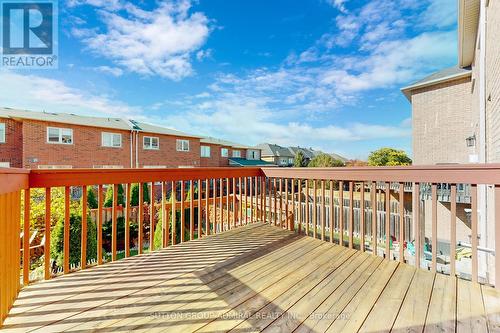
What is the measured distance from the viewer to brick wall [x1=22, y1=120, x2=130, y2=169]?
11.7 metres

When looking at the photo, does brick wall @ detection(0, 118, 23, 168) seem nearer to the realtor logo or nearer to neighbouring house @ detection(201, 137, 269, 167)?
the realtor logo

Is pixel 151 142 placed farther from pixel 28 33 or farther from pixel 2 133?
pixel 28 33

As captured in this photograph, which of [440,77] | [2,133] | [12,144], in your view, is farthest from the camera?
[12,144]

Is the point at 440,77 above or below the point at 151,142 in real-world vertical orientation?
above

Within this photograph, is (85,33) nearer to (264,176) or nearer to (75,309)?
(264,176)

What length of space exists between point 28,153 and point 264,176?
555 inches

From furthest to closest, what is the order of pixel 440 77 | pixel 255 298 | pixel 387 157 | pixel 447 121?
pixel 387 157
pixel 447 121
pixel 440 77
pixel 255 298

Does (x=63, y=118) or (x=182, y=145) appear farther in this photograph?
(x=182, y=145)

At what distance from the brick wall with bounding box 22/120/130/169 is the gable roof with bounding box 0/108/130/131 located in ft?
0.85

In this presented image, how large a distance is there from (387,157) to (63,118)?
83.5ft

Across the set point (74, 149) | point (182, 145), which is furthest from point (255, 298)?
point (182, 145)

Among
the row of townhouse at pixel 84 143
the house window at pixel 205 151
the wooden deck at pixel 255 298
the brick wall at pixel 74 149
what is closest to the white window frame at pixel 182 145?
the row of townhouse at pixel 84 143

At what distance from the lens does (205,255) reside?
2543 mm

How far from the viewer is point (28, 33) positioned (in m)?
5.03
